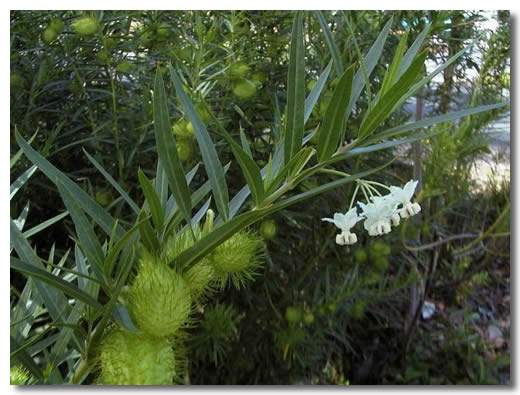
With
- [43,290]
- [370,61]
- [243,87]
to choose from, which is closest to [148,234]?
[43,290]

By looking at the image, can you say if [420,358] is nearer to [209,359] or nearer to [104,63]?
[209,359]

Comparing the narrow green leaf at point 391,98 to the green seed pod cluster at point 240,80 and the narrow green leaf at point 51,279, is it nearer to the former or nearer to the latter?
the narrow green leaf at point 51,279

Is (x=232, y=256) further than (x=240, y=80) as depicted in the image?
No

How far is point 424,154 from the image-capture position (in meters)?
1.59

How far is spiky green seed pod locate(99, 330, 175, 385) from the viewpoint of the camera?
17.7 inches

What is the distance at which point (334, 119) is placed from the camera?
1.62 feet

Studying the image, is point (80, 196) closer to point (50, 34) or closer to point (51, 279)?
point (51, 279)

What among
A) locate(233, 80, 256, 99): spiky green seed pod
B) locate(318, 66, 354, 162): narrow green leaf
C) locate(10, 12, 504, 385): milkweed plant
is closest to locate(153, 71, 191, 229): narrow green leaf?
locate(10, 12, 504, 385): milkweed plant

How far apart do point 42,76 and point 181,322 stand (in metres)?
0.81

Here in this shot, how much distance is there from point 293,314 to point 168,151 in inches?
35.7

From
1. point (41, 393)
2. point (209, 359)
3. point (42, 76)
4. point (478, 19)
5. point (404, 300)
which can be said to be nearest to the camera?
point (41, 393)

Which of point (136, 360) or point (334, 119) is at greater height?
point (334, 119)

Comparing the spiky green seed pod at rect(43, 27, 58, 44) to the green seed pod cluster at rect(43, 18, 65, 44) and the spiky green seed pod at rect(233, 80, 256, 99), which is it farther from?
the spiky green seed pod at rect(233, 80, 256, 99)
